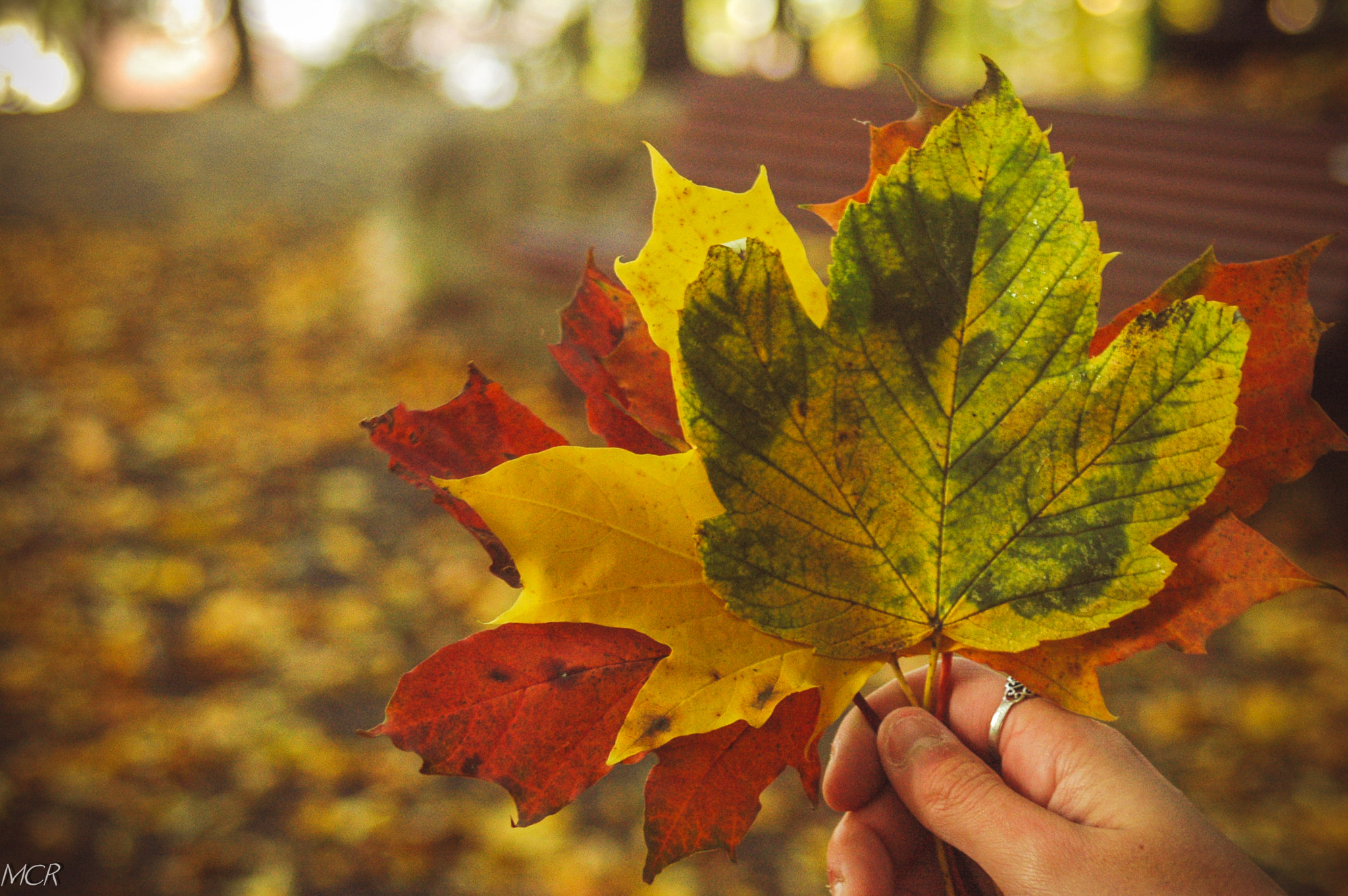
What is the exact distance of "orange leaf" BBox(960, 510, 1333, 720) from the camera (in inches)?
20.2

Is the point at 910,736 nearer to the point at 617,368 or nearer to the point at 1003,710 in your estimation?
the point at 1003,710

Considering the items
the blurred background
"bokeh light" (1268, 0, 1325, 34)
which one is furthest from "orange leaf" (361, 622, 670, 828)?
"bokeh light" (1268, 0, 1325, 34)

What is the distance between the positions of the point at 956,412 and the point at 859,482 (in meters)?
0.07

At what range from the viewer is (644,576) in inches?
21.5

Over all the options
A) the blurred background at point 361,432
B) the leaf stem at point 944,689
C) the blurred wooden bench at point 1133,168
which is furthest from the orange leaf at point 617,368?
the blurred wooden bench at point 1133,168

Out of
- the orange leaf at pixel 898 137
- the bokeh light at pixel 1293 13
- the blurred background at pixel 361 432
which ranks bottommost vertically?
the blurred background at pixel 361 432

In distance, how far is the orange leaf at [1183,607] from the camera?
514 mm

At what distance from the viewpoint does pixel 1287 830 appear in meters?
2.35

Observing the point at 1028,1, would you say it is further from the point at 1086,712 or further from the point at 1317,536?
the point at 1086,712

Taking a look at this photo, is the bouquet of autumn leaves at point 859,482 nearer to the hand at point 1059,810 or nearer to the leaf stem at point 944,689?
the leaf stem at point 944,689

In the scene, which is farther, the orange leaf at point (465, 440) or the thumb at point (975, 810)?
the thumb at point (975, 810)

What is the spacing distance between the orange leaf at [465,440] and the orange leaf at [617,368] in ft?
0.14

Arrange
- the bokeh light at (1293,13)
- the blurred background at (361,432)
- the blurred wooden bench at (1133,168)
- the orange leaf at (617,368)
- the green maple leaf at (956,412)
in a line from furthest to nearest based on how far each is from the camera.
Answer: the bokeh light at (1293,13) < the blurred wooden bench at (1133,168) < the blurred background at (361,432) < the orange leaf at (617,368) < the green maple leaf at (956,412)

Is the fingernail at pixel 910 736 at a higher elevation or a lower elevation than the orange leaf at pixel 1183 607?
lower
